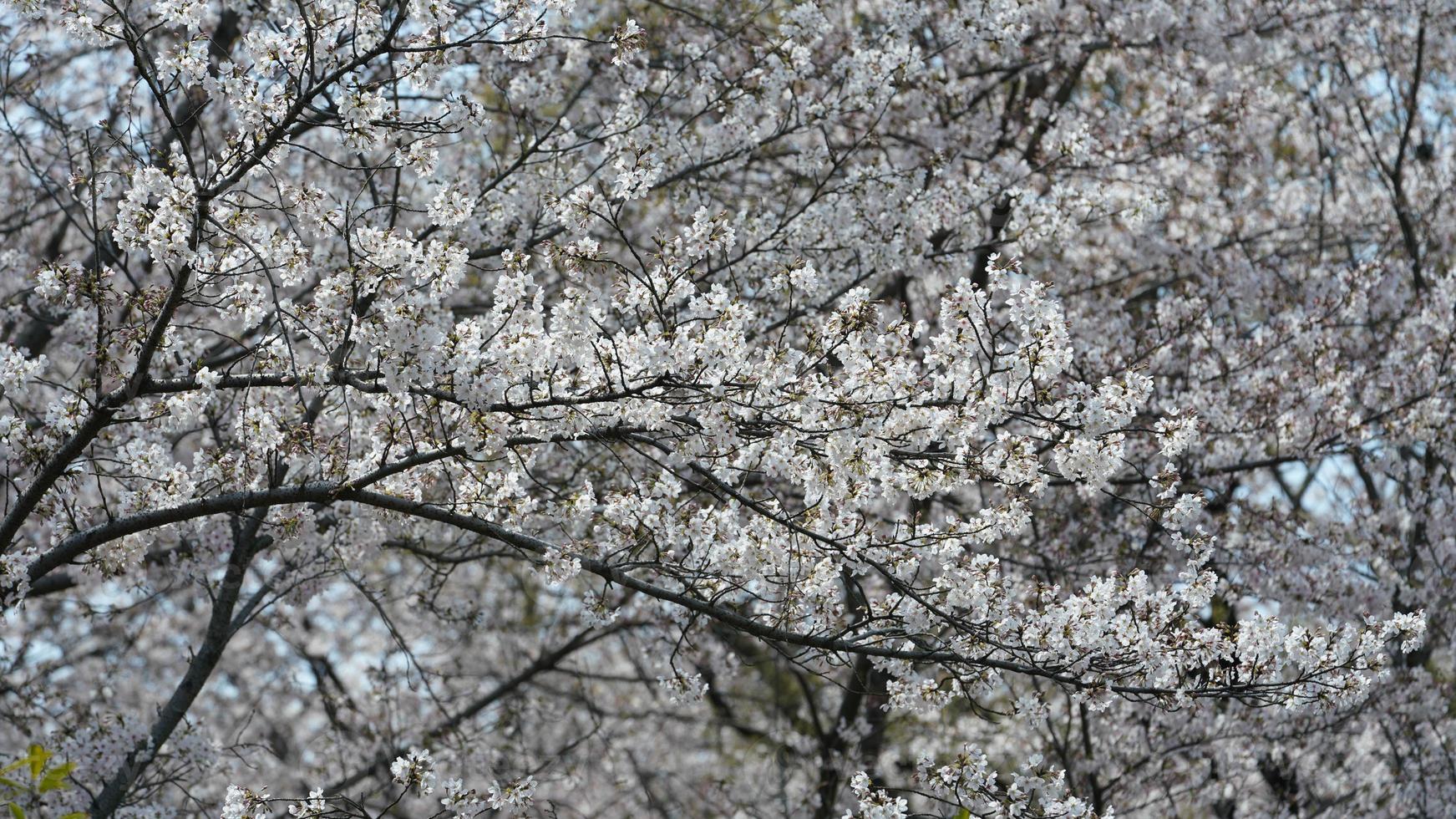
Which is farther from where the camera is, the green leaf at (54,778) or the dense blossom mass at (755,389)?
the dense blossom mass at (755,389)

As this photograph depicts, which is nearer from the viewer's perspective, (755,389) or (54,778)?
(54,778)

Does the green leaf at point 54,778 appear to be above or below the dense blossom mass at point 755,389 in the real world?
below

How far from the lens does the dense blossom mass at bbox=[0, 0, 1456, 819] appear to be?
4.95 m

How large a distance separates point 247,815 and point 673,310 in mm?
2491

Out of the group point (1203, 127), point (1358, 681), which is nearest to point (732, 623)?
point (1358, 681)

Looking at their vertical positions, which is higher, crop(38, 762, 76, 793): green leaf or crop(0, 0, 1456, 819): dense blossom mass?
crop(0, 0, 1456, 819): dense blossom mass

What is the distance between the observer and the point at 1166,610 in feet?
16.3

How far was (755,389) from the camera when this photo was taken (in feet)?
15.7

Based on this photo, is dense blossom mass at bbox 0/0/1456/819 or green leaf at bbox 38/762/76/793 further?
dense blossom mass at bbox 0/0/1456/819

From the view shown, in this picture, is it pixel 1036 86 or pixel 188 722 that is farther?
pixel 1036 86

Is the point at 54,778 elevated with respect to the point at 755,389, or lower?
lower

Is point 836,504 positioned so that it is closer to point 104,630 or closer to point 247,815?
point 247,815

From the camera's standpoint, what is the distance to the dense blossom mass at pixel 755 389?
495 centimetres

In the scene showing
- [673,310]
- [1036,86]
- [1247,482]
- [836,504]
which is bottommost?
[836,504]
